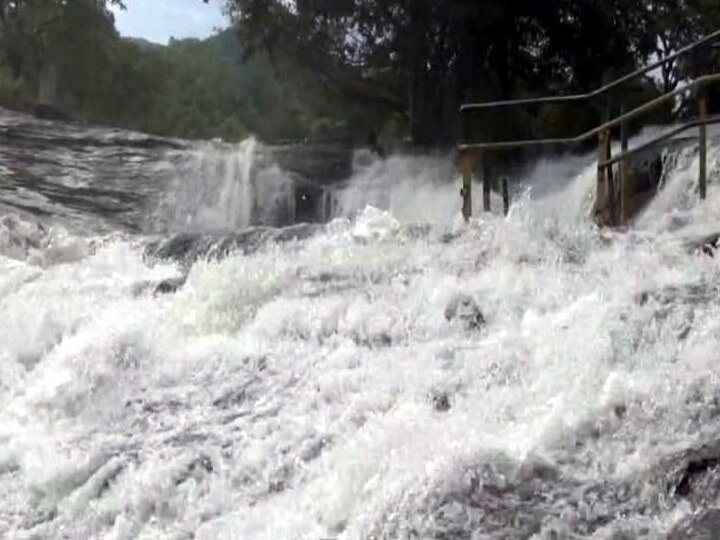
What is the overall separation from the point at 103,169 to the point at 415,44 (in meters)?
5.85

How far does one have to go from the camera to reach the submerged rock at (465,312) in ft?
22.0

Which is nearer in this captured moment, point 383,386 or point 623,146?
point 383,386

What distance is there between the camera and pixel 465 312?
6852 mm

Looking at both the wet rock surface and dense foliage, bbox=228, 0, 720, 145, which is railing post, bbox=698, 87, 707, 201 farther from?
dense foliage, bbox=228, 0, 720, 145

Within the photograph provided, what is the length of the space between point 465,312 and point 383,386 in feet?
3.47

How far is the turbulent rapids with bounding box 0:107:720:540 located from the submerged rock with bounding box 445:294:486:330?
0.5 inches

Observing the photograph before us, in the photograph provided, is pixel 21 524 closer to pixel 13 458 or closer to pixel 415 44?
pixel 13 458

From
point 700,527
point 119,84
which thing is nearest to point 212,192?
point 700,527

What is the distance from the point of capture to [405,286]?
25.3 feet

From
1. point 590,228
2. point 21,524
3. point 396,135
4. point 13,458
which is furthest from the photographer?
point 396,135

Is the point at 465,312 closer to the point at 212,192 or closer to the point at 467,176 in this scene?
the point at 467,176

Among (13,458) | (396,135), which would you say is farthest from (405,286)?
(396,135)

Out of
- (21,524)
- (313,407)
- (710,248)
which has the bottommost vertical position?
(21,524)

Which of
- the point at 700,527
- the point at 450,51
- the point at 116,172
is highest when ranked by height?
the point at 450,51
